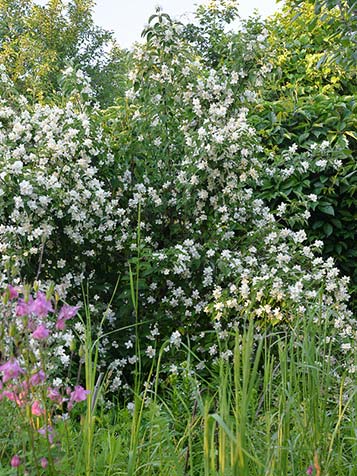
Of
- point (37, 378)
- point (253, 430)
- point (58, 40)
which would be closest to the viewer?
point (37, 378)

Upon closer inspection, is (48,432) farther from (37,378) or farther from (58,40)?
(58,40)

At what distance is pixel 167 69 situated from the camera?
158 inches

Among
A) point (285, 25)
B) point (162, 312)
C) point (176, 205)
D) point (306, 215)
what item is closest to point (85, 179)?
point (176, 205)

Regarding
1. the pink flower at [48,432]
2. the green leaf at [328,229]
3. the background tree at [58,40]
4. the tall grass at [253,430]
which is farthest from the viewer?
the background tree at [58,40]

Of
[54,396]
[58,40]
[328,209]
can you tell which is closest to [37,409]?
[54,396]

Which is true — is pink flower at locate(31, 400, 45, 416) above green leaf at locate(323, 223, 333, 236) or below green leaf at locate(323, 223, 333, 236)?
below

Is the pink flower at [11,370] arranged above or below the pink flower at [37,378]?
above

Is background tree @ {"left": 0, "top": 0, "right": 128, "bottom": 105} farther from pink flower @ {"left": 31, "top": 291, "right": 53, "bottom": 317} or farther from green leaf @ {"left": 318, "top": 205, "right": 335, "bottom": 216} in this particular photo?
pink flower @ {"left": 31, "top": 291, "right": 53, "bottom": 317}

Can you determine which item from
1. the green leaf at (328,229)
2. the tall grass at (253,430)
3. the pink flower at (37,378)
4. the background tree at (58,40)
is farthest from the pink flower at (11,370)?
the background tree at (58,40)

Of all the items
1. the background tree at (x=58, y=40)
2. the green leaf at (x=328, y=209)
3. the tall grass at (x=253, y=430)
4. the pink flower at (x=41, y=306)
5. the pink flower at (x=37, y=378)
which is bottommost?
the tall grass at (x=253, y=430)

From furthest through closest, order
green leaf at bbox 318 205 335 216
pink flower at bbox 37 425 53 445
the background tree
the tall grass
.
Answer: the background tree → green leaf at bbox 318 205 335 216 → pink flower at bbox 37 425 53 445 → the tall grass

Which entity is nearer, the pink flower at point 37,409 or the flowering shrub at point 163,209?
the pink flower at point 37,409

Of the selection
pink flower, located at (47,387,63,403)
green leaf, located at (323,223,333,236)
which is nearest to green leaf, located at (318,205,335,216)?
green leaf, located at (323,223,333,236)

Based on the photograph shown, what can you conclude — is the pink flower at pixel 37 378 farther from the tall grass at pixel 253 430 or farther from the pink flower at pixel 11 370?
the tall grass at pixel 253 430
